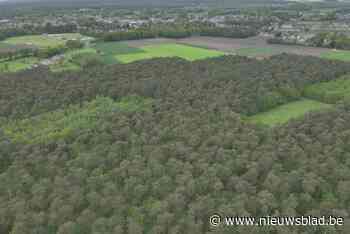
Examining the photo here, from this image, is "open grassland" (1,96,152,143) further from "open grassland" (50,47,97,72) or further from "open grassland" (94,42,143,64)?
"open grassland" (94,42,143,64)

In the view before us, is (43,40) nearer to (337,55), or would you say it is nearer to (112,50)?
(112,50)

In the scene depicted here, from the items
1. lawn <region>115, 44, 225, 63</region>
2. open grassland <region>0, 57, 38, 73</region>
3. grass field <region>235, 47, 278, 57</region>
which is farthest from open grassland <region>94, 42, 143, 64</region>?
grass field <region>235, 47, 278, 57</region>

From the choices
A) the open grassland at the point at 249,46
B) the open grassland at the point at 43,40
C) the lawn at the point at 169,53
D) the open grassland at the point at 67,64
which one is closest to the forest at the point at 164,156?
the open grassland at the point at 67,64

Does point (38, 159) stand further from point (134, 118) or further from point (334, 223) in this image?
point (334, 223)

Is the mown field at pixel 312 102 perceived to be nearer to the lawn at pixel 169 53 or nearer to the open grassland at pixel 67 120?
the open grassland at pixel 67 120

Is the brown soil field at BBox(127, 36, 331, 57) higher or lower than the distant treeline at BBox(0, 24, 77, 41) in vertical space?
lower
